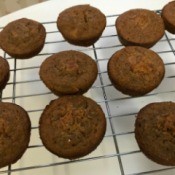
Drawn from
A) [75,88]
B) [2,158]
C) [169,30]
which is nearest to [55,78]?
[75,88]

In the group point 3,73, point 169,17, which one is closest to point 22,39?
point 3,73

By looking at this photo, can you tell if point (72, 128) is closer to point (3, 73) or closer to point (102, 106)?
point (102, 106)

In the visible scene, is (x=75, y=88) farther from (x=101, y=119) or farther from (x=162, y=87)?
(x=162, y=87)

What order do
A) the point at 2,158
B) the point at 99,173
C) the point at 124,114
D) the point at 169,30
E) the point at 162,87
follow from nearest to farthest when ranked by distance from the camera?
the point at 2,158 < the point at 99,173 < the point at 124,114 < the point at 162,87 < the point at 169,30

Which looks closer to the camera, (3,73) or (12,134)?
(12,134)

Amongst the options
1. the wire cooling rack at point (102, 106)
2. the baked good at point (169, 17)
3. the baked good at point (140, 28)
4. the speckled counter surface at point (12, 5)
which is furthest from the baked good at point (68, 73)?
the speckled counter surface at point (12, 5)

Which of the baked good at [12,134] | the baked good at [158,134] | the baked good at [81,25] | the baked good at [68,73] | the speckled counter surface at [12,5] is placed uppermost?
the baked good at [81,25]

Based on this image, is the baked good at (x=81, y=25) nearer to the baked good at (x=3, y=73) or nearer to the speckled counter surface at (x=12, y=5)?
the baked good at (x=3, y=73)
